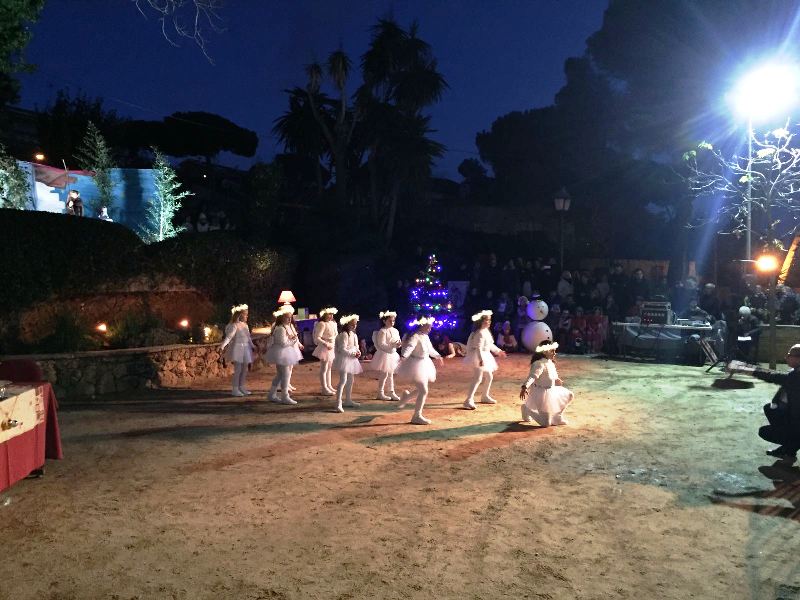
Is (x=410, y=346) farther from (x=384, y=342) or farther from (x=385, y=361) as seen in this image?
(x=385, y=361)

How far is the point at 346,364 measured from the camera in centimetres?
1068

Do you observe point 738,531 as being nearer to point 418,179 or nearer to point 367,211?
point 418,179

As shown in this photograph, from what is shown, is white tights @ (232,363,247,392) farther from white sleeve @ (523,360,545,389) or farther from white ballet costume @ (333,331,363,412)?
white sleeve @ (523,360,545,389)

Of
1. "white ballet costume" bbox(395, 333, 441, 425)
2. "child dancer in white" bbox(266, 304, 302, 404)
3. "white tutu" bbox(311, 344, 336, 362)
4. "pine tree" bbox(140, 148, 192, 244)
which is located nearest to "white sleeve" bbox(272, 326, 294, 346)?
"child dancer in white" bbox(266, 304, 302, 404)

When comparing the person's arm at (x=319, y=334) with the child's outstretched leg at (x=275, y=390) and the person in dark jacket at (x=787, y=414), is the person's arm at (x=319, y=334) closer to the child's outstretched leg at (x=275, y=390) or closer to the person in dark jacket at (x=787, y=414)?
the child's outstretched leg at (x=275, y=390)

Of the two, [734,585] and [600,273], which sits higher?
[600,273]

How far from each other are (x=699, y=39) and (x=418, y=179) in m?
10.8

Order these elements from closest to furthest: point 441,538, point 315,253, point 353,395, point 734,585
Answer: point 734,585 < point 441,538 < point 353,395 < point 315,253

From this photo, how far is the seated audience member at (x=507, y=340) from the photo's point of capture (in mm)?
17953

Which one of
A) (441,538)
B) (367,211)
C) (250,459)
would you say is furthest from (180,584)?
(367,211)

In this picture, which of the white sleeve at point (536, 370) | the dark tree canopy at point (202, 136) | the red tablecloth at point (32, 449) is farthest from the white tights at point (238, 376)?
the dark tree canopy at point (202, 136)

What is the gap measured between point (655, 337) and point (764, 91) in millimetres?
6132

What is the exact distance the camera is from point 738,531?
534 cm

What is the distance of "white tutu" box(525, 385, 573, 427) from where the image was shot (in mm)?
9336
